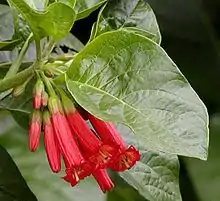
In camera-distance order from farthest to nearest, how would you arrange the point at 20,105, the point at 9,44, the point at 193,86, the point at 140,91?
the point at 193,86
the point at 20,105
the point at 9,44
the point at 140,91

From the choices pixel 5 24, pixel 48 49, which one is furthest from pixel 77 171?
pixel 5 24

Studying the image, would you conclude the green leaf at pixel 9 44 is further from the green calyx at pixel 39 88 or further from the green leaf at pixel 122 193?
the green leaf at pixel 122 193

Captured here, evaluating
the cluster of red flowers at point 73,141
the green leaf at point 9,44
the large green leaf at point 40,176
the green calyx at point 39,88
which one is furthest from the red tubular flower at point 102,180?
the large green leaf at point 40,176

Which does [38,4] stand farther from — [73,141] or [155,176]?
[155,176]

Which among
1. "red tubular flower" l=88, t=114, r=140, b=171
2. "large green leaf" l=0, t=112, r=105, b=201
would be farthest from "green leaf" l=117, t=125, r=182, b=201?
"large green leaf" l=0, t=112, r=105, b=201

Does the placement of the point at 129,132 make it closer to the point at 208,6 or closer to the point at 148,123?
the point at 148,123

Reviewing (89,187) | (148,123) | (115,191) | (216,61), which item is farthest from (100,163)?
(216,61)

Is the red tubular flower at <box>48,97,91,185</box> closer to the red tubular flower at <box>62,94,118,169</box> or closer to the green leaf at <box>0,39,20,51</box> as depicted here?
the red tubular flower at <box>62,94,118,169</box>

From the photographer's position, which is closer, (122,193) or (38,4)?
(38,4)

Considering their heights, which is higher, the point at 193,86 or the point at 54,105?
the point at 54,105
